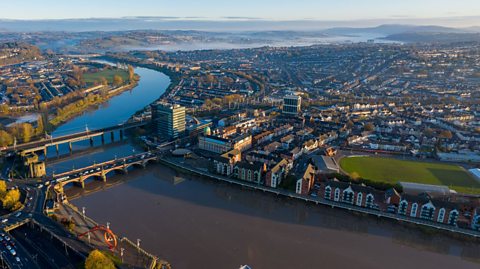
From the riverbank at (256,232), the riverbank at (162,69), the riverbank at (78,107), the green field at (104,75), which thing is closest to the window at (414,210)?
the riverbank at (256,232)

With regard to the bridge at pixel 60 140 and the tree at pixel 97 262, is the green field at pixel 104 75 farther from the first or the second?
the tree at pixel 97 262

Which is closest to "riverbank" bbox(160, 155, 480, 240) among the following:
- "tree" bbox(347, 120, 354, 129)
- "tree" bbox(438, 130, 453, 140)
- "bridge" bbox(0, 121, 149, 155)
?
"bridge" bbox(0, 121, 149, 155)

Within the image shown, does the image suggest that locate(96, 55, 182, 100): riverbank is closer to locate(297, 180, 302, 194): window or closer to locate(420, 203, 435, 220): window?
locate(297, 180, 302, 194): window

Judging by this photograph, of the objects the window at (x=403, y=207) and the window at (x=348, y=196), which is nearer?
the window at (x=403, y=207)

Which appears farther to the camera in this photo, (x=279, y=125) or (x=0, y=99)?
(x=0, y=99)

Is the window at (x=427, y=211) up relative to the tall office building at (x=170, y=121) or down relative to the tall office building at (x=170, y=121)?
down

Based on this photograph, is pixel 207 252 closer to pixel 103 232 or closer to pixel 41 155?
pixel 103 232

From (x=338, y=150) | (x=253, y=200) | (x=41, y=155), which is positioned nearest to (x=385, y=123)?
(x=338, y=150)
